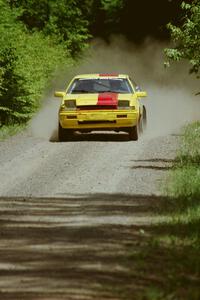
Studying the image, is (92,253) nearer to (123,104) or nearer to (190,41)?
(190,41)

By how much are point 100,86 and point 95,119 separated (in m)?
1.08

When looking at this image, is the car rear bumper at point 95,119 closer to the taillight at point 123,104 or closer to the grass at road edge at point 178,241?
the taillight at point 123,104

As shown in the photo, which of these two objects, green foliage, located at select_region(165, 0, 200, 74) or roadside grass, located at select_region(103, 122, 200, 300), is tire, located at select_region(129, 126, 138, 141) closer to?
green foliage, located at select_region(165, 0, 200, 74)

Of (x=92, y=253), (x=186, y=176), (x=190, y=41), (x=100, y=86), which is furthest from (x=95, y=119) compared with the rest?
(x=92, y=253)

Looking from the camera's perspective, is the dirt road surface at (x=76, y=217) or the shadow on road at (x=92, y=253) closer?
the shadow on road at (x=92, y=253)

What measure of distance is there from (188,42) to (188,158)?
6.75 ft

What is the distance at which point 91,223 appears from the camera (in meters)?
10.0

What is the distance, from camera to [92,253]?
828 cm

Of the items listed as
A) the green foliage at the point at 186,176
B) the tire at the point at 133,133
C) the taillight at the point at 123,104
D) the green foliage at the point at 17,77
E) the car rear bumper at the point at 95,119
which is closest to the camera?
the green foliage at the point at 186,176

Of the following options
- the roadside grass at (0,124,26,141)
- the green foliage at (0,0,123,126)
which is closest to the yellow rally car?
the roadside grass at (0,124,26,141)

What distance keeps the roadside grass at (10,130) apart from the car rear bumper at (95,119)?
1.96m

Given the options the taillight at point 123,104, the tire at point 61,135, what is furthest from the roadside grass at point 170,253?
the tire at point 61,135

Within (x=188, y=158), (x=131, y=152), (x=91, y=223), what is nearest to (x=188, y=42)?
(x=188, y=158)

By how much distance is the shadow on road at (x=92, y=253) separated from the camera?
22.4 ft
